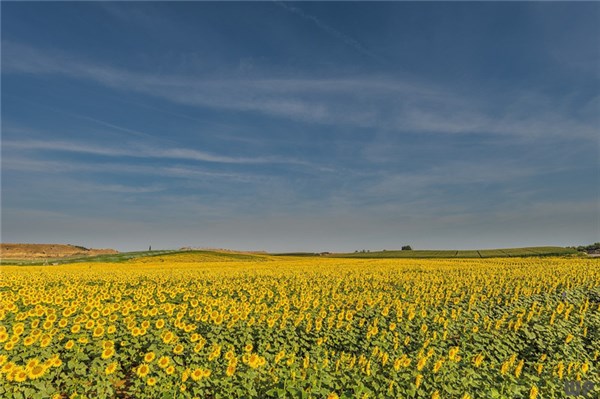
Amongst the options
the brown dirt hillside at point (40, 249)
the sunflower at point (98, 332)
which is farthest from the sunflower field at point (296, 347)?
the brown dirt hillside at point (40, 249)

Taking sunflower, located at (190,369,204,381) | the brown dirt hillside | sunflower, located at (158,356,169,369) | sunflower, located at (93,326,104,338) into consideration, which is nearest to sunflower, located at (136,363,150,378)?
sunflower, located at (158,356,169,369)

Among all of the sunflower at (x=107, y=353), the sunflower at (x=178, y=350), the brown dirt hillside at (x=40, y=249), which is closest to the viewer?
the sunflower at (x=107, y=353)

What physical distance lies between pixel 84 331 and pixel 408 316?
8.91 metres

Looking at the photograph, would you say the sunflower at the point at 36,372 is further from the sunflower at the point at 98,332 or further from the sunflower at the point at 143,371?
the sunflower at the point at 98,332

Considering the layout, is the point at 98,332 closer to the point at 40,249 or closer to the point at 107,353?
the point at 107,353

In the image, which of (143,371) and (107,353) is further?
(107,353)

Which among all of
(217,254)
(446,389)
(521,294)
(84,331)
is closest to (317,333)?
(446,389)

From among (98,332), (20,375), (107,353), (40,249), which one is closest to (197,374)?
(107,353)

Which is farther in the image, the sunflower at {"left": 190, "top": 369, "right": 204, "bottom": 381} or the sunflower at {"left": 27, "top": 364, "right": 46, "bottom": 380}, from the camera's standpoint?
the sunflower at {"left": 190, "top": 369, "right": 204, "bottom": 381}

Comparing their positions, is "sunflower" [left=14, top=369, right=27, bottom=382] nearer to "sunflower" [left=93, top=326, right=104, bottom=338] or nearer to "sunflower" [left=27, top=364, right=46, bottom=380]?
"sunflower" [left=27, top=364, right=46, bottom=380]

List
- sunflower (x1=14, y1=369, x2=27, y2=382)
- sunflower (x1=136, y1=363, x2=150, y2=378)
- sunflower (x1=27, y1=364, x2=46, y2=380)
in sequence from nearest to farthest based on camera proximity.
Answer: sunflower (x1=14, y1=369, x2=27, y2=382)
sunflower (x1=27, y1=364, x2=46, y2=380)
sunflower (x1=136, y1=363, x2=150, y2=378)

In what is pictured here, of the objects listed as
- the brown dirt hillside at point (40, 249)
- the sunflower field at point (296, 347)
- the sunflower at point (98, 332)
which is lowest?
the sunflower field at point (296, 347)

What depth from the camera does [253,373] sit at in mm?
6309

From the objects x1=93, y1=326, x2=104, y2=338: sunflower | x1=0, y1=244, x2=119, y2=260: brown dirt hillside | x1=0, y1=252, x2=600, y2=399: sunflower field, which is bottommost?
x1=0, y1=252, x2=600, y2=399: sunflower field
